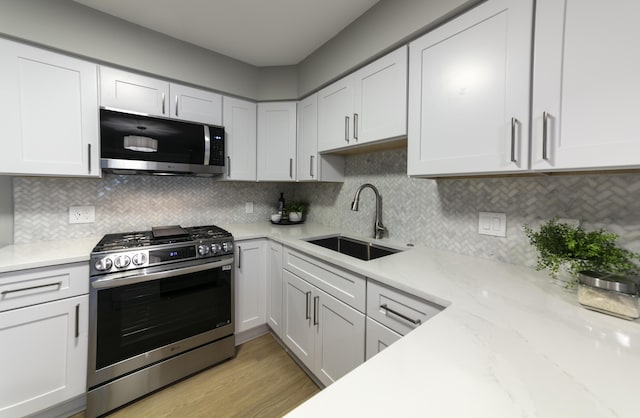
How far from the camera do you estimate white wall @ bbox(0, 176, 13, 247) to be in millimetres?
1537

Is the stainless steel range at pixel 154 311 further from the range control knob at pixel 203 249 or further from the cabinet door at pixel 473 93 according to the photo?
the cabinet door at pixel 473 93

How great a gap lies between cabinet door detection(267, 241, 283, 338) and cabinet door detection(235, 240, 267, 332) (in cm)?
4

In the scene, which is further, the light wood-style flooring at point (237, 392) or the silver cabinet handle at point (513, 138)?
the light wood-style flooring at point (237, 392)

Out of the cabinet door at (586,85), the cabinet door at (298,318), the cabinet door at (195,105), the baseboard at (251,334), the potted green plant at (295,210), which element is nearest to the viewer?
the cabinet door at (586,85)

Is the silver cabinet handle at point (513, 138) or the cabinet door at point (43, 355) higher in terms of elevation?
the silver cabinet handle at point (513, 138)

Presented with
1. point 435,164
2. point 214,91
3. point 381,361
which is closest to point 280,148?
point 214,91

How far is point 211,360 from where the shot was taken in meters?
1.78

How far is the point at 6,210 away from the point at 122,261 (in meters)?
0.90

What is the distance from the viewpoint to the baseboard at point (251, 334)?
2.06 m

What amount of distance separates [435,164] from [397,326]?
78cm

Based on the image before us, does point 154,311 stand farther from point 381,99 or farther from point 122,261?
point 381,99

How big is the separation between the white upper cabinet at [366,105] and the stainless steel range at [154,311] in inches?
45.0

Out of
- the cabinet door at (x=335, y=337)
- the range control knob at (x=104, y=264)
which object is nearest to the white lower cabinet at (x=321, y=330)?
the cabinet door at (x=335, y=337)

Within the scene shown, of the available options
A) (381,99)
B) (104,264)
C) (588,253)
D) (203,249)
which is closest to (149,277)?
(104,264)
